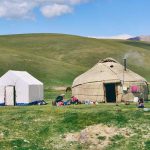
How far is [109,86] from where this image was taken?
60438mm

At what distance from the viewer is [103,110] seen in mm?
44188

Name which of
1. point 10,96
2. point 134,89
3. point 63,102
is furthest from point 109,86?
point 10,96

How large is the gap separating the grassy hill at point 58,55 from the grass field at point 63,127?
184ft

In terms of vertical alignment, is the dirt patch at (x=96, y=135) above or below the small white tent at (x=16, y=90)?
below

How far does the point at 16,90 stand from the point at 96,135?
78.1 ft

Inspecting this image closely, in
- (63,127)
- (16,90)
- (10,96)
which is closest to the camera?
(63,127)

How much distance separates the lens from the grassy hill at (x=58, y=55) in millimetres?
112750

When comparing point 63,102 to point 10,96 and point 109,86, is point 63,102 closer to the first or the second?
point 10,96

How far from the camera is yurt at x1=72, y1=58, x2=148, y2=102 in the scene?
2266 inches

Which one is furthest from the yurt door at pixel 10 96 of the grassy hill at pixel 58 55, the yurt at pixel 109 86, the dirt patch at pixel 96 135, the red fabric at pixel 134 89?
the grassy hill at pixel 58 55

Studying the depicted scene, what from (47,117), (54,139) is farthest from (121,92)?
(54,139)

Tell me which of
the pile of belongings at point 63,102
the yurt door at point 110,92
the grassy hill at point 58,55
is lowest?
the pile of belongings at point 63,102

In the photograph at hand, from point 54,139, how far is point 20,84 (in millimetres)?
22641

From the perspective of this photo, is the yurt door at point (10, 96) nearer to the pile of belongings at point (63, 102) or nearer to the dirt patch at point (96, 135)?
the pile of belongings at point (63, 102)
